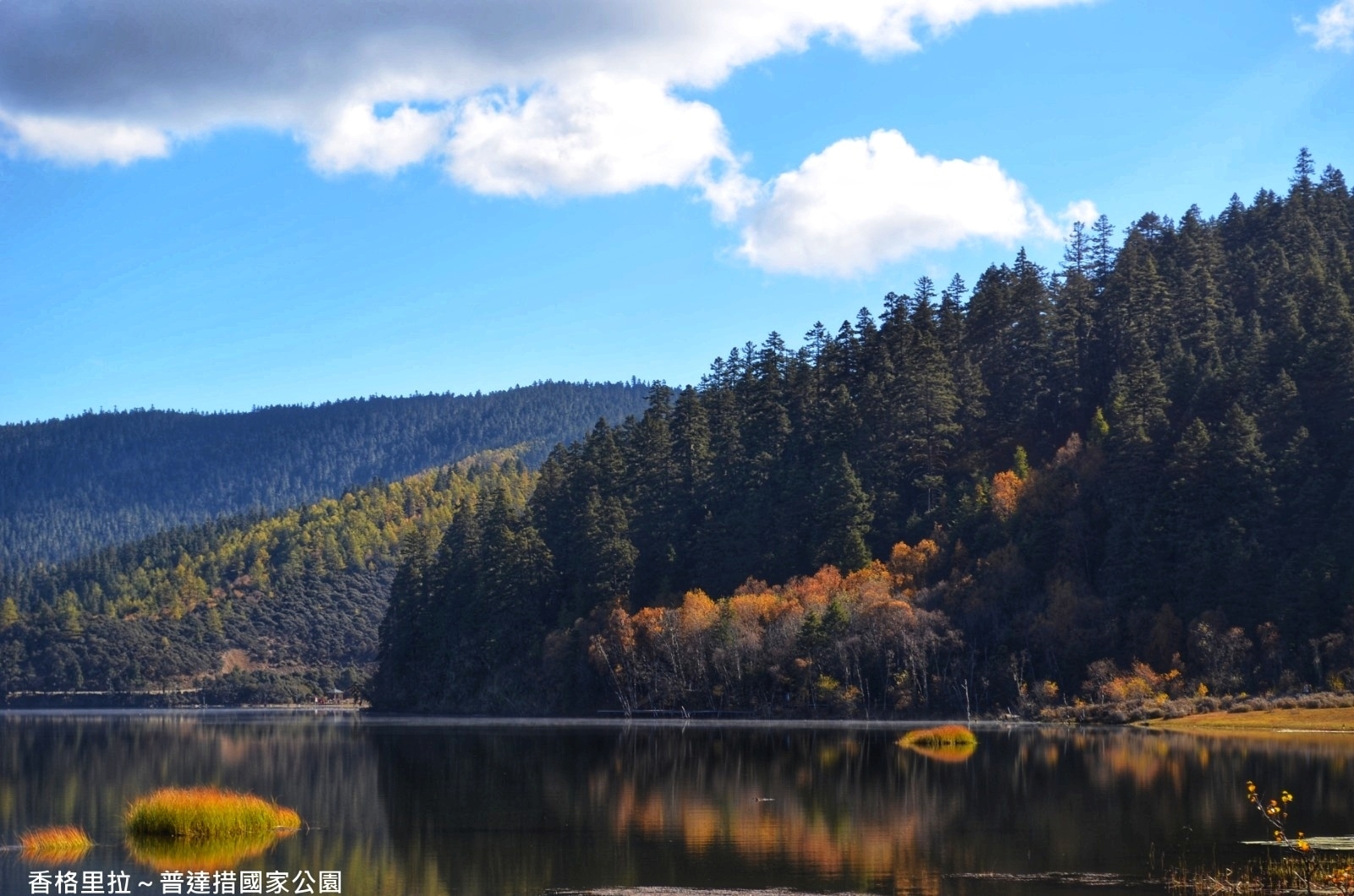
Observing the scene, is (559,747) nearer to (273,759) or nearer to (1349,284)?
(273,759)

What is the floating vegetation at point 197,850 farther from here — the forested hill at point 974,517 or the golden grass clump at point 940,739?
the forested hill at point 974,517

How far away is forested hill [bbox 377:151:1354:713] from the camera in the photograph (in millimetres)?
113750

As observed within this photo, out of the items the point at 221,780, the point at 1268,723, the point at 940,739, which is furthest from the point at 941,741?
the point at 221,780

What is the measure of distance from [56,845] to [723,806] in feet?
74.2

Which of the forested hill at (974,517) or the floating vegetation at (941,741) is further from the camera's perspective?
the forested hill at (974,517)

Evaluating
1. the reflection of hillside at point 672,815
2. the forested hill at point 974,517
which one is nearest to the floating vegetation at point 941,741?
the reflection of hillside at point 672,815

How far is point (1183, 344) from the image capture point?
14900 centimetres

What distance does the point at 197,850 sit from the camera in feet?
140

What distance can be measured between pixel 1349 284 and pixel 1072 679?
49966 millimetres

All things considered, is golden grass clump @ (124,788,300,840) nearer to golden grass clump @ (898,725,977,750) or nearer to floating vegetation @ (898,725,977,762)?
floating vegetation @ (898,725,977,762)

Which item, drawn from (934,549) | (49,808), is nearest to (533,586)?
(934,549)

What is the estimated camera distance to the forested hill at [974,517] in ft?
373

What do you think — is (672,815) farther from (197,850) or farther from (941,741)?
(941,741)

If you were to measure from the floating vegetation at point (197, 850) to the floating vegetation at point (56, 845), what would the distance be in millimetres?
1384
